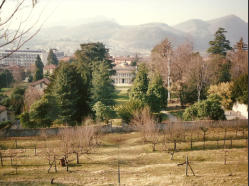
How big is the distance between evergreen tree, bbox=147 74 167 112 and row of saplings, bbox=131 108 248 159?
112 inches

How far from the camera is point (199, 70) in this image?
74.4ft

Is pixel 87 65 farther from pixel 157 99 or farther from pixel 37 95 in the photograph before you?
pixel 157 99

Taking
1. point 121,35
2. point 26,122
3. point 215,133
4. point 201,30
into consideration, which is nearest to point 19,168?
point 26,122

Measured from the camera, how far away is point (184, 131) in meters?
14.5

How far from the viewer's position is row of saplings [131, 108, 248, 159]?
13422mm

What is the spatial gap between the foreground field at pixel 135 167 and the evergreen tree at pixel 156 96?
5.85m

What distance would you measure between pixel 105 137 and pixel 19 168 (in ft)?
19.9

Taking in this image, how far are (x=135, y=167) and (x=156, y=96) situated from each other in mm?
9988

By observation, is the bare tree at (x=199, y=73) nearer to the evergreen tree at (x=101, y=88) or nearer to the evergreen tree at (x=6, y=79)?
the evergreen tree at (x=101, y=88)

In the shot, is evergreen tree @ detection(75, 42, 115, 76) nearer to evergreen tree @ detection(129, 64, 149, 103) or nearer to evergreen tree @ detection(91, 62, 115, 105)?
evergreen tree @ detection(91, 62, 115, 105)

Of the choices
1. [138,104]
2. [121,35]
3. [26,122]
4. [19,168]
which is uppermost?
[121,35]

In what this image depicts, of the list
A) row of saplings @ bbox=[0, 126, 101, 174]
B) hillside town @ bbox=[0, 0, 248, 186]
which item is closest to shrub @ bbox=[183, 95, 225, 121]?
hillside town @ bbox=[0, 0, 248, 186]

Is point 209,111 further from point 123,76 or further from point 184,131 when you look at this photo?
point 123,76

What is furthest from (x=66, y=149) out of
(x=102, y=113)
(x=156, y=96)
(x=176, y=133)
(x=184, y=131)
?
(x=156, y=96)
